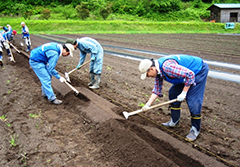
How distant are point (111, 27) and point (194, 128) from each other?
2607cm

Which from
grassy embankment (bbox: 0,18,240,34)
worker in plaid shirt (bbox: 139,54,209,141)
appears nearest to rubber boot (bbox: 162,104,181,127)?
worker in plaid shirt (bbox: 139,54,209,141)

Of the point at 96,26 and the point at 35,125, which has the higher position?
the point at 96,26

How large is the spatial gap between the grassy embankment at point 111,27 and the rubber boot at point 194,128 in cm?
2250

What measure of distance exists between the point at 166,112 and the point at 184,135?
1.02m

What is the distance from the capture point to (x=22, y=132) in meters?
3.86

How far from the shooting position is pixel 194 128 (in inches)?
138

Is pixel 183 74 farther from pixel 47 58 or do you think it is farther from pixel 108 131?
pixel 47 58

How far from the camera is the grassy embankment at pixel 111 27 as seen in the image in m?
26.1

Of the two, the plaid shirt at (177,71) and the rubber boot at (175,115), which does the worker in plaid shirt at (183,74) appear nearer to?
the plaid shirt at (177,71)

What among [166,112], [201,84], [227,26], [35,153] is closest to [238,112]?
[166,112]

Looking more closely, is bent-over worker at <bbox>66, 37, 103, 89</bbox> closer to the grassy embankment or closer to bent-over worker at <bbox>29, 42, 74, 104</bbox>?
bent-over worker at <bbox>29, 42, 74, 104</bbox>

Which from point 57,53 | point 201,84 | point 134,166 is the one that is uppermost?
point 57,53

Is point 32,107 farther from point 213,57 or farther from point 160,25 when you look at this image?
point 160,25

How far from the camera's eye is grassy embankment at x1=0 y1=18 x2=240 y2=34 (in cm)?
2611
